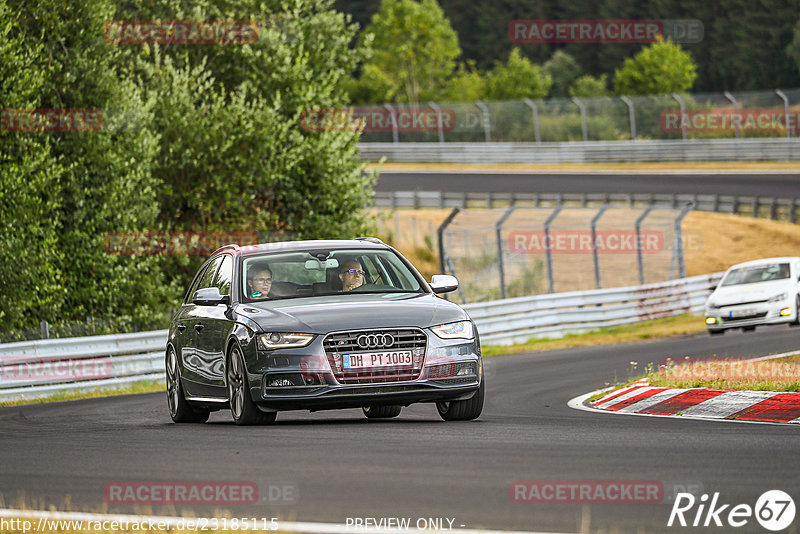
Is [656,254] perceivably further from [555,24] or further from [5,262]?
[555,24]

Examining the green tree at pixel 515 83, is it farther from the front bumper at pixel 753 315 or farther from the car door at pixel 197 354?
the car door at pixel 197 354

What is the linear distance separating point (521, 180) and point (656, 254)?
13363 mm

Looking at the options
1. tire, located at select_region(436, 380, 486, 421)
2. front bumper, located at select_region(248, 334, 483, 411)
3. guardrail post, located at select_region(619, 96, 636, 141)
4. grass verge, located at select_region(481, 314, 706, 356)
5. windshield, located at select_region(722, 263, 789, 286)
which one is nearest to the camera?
front bumper, located at select_region(248, 334, 483, 411)

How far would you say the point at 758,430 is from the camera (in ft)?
30.6

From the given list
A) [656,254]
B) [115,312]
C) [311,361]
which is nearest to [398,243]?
[656,254]

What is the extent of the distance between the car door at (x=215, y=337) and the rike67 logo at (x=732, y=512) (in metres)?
5.25

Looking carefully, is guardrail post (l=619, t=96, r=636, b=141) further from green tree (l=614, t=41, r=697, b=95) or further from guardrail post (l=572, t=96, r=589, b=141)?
green tree (l=614, t=41, r=697, b=95)

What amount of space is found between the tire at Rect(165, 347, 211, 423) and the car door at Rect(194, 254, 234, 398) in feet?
2.02

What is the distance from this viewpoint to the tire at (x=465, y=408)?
10695 mm

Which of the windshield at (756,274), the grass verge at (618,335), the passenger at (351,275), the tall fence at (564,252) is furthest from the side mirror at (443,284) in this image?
the tall fence at (564,252)

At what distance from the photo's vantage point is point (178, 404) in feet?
39.7

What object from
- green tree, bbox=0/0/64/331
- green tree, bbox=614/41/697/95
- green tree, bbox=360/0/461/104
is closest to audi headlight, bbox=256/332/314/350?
green tree, bbox=0/0/64/331

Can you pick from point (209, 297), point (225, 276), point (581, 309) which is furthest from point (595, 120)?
point (209, 297)

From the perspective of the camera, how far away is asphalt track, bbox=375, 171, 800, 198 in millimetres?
45844
